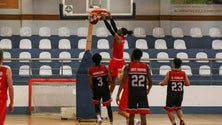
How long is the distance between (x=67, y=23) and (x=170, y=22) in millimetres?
4413

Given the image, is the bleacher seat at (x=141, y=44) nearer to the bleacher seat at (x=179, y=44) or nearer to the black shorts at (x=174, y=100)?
the bleacher seat at (x=179, y=44)


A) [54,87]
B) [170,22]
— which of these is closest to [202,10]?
[170,22]

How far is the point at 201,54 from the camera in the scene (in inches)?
782

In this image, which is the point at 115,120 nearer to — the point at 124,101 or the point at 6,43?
the point at 124,101

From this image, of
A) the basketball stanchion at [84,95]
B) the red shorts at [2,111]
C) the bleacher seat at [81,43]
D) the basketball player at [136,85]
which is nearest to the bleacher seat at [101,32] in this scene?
the bleacher seat at [81,43]

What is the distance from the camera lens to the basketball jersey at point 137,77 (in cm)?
1092

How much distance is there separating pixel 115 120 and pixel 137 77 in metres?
4.62

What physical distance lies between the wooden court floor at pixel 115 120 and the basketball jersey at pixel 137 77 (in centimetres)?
374

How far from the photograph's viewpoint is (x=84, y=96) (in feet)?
48.3

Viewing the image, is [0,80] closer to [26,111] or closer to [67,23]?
[26,111]

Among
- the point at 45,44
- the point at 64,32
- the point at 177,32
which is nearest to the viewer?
the point at 45,44

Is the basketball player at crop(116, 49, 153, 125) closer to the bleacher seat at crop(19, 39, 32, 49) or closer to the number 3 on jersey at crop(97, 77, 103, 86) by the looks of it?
the number 3 on jersey at crop(97, 77, 103, 86)

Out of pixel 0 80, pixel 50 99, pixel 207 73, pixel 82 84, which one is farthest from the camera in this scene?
pixel 207 73

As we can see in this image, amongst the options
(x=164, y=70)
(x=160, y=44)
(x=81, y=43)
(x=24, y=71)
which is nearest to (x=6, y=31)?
(x=81, y=43)
